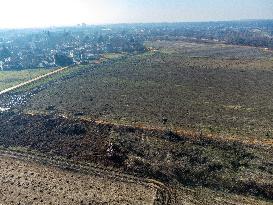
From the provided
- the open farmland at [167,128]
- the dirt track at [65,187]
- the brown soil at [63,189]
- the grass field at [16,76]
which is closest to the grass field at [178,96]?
the open farmland at [167,128]

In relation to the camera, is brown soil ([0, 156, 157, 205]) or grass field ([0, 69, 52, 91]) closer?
brown soil ([0, 156, 157, 205])

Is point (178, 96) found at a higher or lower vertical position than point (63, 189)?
higher

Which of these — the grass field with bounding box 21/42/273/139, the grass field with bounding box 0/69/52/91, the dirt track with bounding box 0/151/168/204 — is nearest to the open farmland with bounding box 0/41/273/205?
the grass field with bounding box 21/42/273/139

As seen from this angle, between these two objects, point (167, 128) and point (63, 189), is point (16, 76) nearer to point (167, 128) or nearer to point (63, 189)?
point (167, 128)

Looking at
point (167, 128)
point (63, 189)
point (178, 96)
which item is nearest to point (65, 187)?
point (63, 189)

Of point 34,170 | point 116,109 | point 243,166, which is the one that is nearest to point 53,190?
point 34,170

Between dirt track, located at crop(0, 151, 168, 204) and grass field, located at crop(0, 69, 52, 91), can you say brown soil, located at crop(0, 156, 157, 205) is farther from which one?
grass field, located at crop(0, 69, 52, 91)
